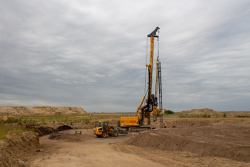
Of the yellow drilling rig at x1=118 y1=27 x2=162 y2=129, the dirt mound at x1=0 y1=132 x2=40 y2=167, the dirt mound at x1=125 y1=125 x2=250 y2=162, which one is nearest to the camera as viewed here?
the dirt mound at x1=0 y1=132 x2=40 y2=167

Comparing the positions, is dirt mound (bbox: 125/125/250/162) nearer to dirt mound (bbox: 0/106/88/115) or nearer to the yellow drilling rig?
the yellow drilling rig

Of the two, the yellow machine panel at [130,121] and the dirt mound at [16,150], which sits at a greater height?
the yellow machine panel at [130,121]

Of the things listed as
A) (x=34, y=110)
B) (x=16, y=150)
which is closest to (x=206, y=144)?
(x=16, y=150)

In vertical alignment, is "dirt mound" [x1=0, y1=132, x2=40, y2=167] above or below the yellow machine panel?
below

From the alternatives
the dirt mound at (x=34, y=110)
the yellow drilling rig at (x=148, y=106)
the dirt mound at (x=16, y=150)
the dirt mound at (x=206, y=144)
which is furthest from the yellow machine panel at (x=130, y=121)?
the dirt mound at (x=34, y=110)

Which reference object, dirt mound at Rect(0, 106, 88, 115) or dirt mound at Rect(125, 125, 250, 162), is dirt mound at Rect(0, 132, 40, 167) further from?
dirt mound at Rect(0, 106, 88, 115)

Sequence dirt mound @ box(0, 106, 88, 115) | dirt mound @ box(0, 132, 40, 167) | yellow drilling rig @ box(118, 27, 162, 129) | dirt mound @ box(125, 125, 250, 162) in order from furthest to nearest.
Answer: dirt mound @ box(0, 106, 88, 115), yellow drilling rig @ box(118, 27, 162, 129), dirt mound @ box(125, 125, 250, 162), dirt mound @ box(0, 132, 40, 167)

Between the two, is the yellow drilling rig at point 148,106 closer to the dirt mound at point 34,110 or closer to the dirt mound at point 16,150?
the dirt mound at point 16,150

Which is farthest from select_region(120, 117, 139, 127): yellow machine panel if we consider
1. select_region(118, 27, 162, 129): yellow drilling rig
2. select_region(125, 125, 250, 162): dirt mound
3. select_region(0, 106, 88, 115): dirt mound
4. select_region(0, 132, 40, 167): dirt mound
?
select_region(0, 106, 88, 115): dirt mound

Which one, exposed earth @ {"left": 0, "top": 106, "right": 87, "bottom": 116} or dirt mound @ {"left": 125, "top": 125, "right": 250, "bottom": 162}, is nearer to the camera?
dirt mound @ {"left": 125, "top": 125, "right": 250, "bottom": 162}

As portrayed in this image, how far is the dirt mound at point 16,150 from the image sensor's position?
9.36m

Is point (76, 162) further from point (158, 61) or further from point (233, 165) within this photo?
point (158, 61)

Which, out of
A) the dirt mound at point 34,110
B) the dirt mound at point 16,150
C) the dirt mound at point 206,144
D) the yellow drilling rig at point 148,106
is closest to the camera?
the dirt mound at point 16,150

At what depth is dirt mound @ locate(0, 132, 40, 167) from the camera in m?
9.36
